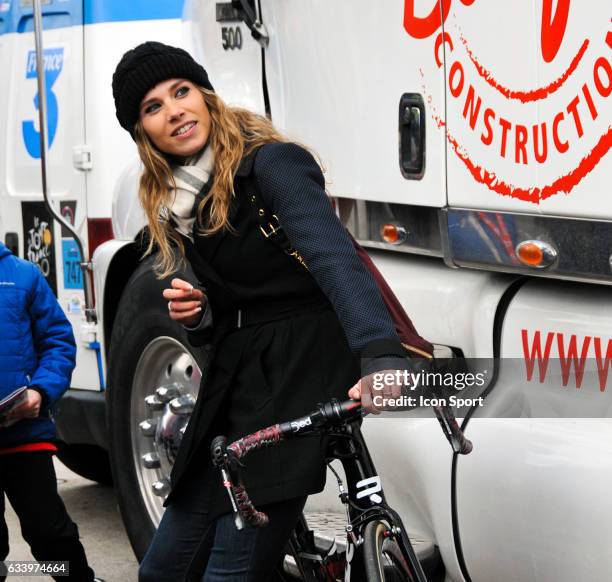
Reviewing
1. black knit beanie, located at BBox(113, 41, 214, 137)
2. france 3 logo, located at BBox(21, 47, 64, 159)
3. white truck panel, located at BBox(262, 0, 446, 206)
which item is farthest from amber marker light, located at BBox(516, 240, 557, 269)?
france 3 logo, located at BBox(21, 47, 64, 159)

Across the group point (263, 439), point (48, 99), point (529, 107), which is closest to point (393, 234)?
point (529, 107)

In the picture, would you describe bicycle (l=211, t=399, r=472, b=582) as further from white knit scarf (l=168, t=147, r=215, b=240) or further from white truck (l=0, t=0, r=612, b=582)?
white knit scarf (l=168, t=147, r=215, b=240)

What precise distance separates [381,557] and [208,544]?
0.49 meters

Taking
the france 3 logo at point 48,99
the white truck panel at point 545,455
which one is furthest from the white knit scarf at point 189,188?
the france 3 logo at point 48,99

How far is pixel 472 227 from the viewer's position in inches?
127

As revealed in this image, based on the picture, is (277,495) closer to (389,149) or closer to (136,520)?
(389,149)

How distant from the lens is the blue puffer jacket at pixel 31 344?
155 inches

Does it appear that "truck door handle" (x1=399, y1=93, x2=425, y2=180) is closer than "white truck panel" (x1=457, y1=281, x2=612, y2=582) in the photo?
No

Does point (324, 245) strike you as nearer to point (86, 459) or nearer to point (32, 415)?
point (32, 415)

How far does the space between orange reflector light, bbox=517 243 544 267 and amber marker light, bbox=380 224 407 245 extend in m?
0.50

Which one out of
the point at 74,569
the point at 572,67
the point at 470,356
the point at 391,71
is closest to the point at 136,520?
the point at 74,569

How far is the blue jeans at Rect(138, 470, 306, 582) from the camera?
2.76 m

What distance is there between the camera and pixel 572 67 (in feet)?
9.38

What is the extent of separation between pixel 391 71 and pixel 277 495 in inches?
49.5
